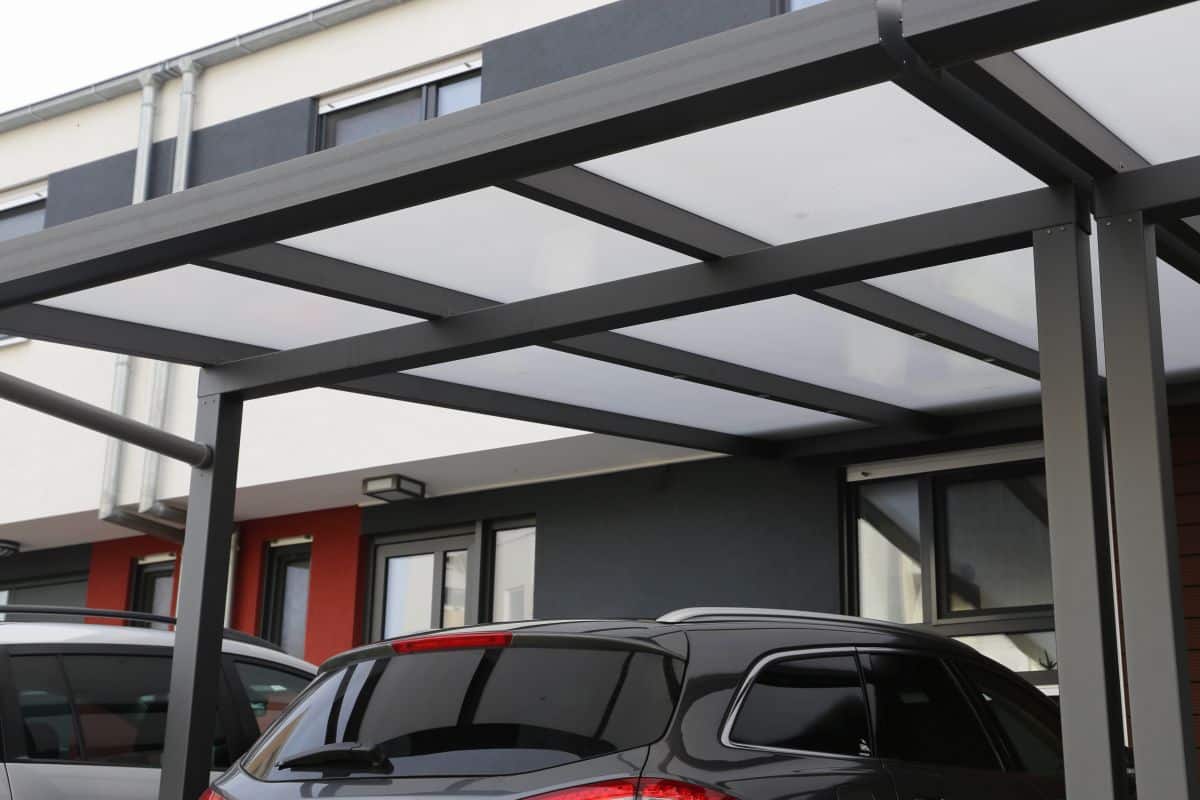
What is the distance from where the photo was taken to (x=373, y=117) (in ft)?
38.2

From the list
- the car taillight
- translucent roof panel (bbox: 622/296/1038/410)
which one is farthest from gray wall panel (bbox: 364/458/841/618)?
the car taillight

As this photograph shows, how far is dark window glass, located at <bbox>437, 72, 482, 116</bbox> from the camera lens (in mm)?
10977

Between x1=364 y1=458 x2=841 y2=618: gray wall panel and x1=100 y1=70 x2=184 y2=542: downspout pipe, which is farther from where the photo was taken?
x1=100 y1=70 x2=184 y2=542: downspout pipe

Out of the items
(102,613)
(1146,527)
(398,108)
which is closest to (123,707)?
(102,613)

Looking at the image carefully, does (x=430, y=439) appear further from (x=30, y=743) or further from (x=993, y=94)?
(x=993, y=94)

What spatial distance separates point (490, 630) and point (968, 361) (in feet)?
11.9

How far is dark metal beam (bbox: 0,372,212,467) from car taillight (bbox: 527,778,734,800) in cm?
313

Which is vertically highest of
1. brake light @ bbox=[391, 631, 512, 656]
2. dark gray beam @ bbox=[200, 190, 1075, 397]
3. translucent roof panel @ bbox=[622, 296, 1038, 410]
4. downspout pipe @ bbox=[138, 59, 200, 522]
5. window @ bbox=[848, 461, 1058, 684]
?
downspout pipe @ bbox=[138, 59, 200, 522]

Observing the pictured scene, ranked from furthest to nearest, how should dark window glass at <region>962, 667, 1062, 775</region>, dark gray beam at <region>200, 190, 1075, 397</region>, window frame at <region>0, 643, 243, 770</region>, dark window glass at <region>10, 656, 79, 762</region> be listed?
dark window glass at <region>10, 656, 79, 762</region>
window frame at <region>0, 643, 243, 770</region>
dark window glass at <region>962, 667, 1062, 775</region>
dark gray beam at <region>200, 190, 1075, 397</region>

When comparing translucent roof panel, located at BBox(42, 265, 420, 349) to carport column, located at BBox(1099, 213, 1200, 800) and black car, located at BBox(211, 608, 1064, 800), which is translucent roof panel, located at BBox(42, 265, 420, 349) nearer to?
black car, located at BBox(211, 608, 1064, 800)

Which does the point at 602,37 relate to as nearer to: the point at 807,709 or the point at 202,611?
the point at 202,611

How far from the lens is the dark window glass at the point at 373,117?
1138cm

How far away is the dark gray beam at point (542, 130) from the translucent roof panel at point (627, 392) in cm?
219

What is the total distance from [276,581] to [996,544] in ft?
21.6
